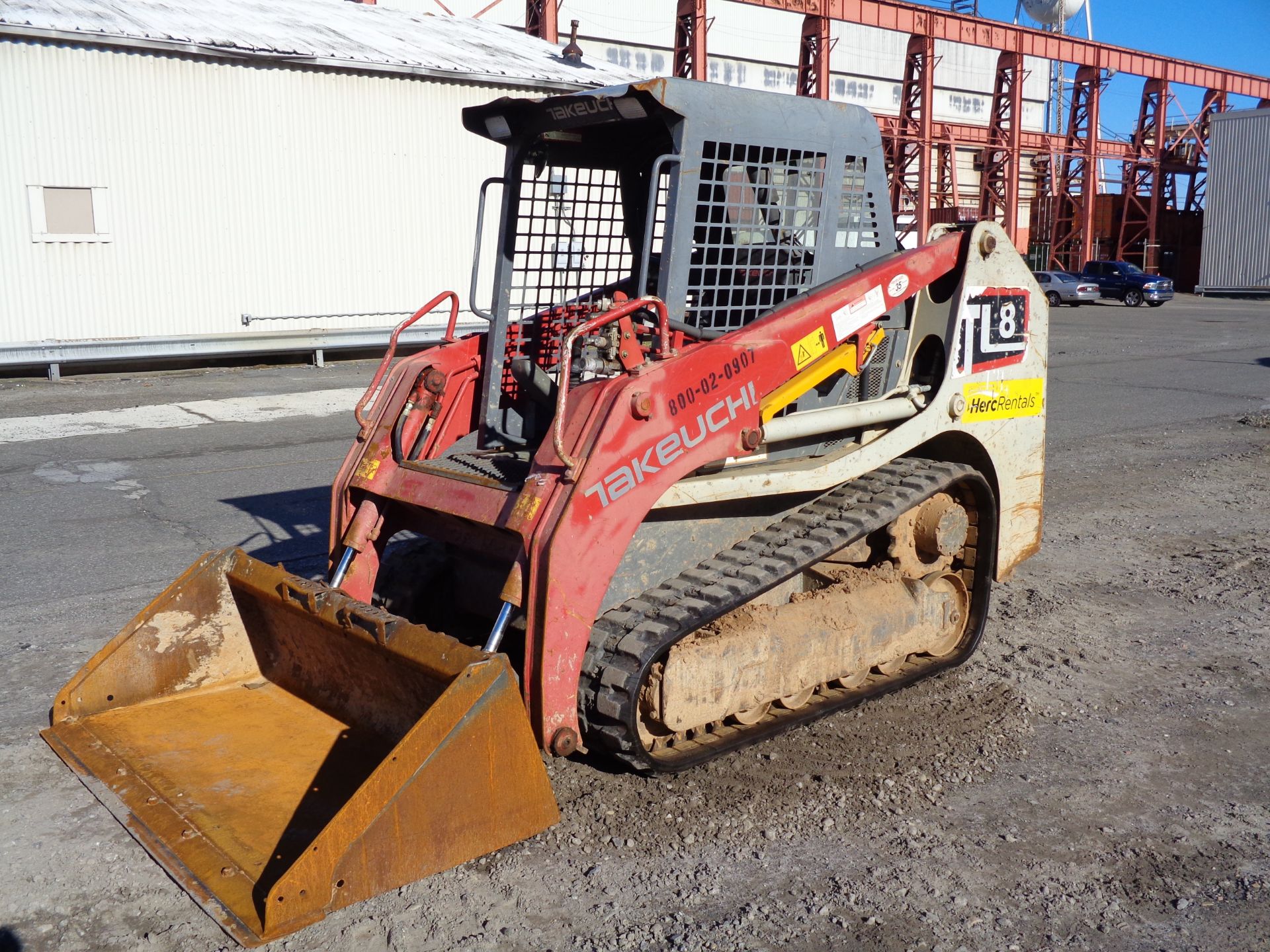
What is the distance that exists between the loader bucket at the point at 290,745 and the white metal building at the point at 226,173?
12662 millimetres

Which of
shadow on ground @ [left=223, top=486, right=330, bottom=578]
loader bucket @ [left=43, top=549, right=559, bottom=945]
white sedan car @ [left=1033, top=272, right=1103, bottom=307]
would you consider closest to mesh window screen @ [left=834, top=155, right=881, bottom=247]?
loader bucket @ [left=43, top=549, right=559, bottom=945]

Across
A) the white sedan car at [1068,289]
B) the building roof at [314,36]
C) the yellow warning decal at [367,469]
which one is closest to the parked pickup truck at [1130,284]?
the white sedan car at [1068,289]

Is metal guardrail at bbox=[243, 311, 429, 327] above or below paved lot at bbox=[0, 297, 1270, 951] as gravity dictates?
above

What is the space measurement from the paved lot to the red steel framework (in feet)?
74.8

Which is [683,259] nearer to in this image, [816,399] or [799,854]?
[816,399]

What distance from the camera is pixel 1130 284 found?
121 feet

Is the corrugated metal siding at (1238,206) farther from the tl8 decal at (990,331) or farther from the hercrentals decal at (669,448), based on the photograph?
the hercrentals decal at (669,448)

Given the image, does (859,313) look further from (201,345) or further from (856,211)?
(201,345)

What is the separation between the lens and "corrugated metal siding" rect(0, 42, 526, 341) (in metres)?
15.8

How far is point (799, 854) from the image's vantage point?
147 inches

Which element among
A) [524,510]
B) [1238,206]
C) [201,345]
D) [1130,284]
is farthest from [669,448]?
[1238,206]

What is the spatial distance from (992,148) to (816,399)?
124 ft

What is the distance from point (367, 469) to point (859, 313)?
2064 millimetres

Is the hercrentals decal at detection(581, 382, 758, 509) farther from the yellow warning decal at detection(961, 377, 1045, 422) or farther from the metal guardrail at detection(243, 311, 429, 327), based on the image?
the metal guardrail at detection(243, 311, 429, 327)
